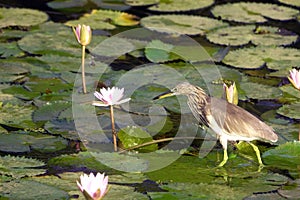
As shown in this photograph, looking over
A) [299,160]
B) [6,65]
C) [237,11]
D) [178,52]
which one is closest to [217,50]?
[178,52]

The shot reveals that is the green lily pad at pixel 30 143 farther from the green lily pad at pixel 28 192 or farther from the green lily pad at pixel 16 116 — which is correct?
the green lily pad at pixel 28 192

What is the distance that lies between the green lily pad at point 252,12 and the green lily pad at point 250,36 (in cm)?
30

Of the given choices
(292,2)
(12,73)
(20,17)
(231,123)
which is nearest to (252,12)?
(292,2)

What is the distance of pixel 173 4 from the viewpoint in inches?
310

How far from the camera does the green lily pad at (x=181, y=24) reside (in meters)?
7.09

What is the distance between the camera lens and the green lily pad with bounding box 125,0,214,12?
25.4 ft

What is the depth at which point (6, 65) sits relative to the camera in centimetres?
610

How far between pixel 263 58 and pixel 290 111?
115 cm

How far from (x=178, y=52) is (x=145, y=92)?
37.3 inches

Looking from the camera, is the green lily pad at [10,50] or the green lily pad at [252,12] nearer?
the green lily pad at [10,50]

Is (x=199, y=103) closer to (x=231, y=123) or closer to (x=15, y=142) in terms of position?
(x=231, y=123)

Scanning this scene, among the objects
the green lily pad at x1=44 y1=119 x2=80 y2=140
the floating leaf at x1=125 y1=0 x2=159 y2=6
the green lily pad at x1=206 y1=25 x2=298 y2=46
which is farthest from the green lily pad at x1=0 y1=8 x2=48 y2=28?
the green lily pad at x1=44 y1=119 x2=80 y2=140

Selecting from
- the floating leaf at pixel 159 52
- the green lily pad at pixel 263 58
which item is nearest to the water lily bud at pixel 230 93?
the green lily pad at pixel 263 58

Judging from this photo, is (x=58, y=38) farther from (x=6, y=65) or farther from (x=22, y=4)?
(x=22, y=4)
